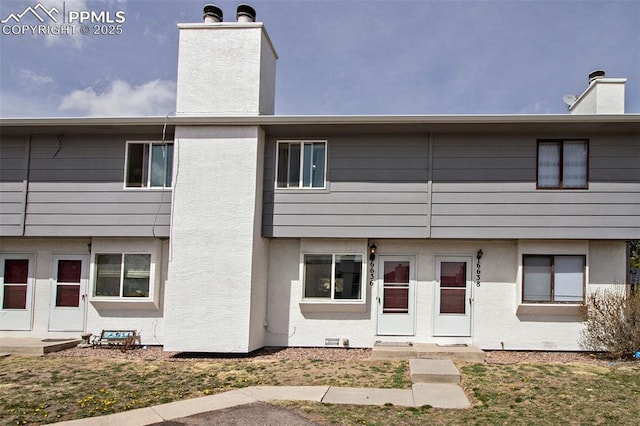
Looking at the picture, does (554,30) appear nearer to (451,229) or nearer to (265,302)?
(451,229)

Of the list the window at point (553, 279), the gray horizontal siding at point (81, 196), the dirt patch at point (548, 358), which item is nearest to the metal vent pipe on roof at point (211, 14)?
the gray horizontal siding at point (81, 196)

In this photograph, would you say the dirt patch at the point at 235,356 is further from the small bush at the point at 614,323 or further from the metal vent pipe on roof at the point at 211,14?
the metal vent pipe on roof at the point at 211,14

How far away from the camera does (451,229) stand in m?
11.0

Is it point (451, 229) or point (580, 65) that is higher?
point (580, 65)

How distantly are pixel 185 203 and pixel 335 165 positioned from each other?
10.7 feet

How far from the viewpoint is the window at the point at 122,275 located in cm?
1176

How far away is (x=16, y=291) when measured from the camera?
12.3 metres

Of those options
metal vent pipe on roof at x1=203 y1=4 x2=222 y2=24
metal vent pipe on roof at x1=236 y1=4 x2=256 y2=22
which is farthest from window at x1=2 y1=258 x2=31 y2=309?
metal vent pipe on roof at x1=236 y1=4 x2=256 y2=22

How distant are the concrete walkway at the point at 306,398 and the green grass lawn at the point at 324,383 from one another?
249mm

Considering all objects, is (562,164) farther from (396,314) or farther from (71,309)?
(71,309)

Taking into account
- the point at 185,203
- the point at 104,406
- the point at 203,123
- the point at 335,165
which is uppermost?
the point at 203,123

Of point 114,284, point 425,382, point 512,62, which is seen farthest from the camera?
point 512,62

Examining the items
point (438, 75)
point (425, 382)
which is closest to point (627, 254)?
point (425, 382)

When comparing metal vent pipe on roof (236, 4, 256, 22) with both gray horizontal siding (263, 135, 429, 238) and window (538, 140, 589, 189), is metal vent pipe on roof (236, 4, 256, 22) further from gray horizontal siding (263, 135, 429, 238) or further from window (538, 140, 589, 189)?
window (538, 140, 589, 189)
